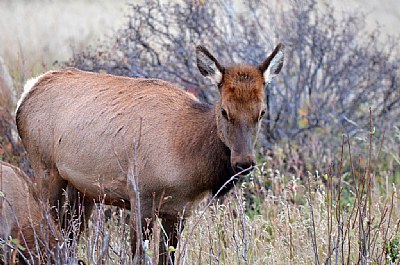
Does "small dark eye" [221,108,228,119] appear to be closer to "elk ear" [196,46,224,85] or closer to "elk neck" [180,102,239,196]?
"elk neck" [180,102,239,196]

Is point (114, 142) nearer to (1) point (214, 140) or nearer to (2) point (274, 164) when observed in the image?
(1) point (214, 140)

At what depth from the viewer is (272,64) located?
22.2ft

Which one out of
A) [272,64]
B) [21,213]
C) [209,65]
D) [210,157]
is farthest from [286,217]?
[21,213]

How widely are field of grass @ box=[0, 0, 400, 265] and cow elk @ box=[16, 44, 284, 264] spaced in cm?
24

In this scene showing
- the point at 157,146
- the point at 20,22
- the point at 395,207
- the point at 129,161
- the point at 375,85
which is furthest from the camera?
the point at 20,22

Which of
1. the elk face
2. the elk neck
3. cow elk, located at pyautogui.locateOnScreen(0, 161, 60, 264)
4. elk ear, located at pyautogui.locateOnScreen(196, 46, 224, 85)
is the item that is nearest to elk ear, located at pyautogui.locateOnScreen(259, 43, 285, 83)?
the elk face

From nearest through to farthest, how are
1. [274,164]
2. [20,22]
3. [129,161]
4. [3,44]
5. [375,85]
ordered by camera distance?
[129,161]
[274,164]
[375,85]
[3,44]
[20,22]

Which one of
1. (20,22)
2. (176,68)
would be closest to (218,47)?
(176,68)

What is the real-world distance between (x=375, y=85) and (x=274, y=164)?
5.47 ft

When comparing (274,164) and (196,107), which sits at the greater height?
(196,107)

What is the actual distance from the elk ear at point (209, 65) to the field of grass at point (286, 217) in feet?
3.04

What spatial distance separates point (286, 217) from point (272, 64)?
4.12 feet

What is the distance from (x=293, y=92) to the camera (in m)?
9.80

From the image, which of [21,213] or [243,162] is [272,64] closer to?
[243,162]
